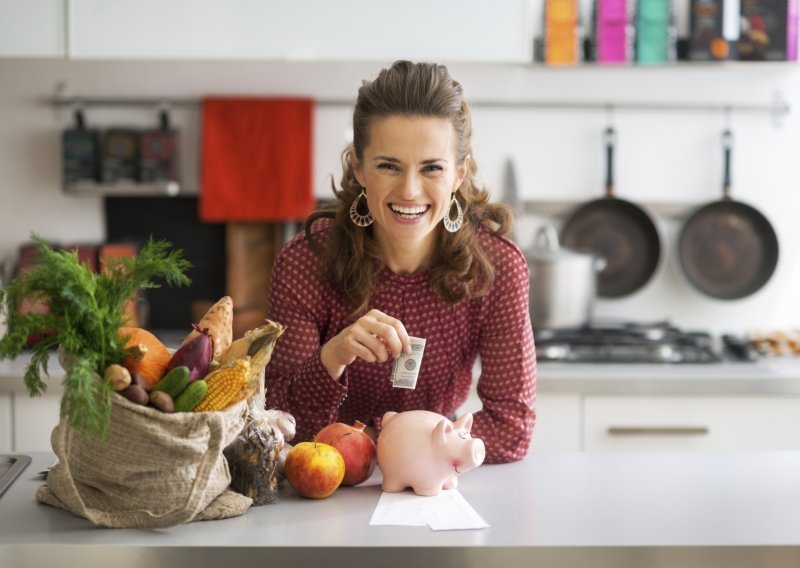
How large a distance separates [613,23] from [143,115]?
1428 millimetres

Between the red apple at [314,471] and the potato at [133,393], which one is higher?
the potato at [133,393]

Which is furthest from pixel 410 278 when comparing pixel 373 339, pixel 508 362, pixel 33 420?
pixel 33 420

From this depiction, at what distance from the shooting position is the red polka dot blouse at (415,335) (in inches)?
65.2

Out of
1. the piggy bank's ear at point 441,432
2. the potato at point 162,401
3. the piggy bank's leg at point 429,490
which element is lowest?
the piggy bank's leg at point 429,490

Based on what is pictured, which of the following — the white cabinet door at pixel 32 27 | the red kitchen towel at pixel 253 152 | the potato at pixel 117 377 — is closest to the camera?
the potato at pixel 117 377

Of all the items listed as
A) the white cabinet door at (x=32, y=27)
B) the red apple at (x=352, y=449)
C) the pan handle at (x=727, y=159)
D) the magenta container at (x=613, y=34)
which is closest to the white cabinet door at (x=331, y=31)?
the white cabinet door at (x=32, y=27)

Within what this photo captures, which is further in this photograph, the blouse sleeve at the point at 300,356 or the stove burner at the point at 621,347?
the stove burner at the point at 621,347

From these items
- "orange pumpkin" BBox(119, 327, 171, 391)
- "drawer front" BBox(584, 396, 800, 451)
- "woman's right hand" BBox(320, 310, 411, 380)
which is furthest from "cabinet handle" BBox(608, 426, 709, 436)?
"orange pumpkin" BBox(119, 327, 171, 391)

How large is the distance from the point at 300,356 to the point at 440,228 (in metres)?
0.32

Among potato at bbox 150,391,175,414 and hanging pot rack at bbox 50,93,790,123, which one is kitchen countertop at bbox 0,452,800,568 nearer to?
potato at bbox 150,391,175,414

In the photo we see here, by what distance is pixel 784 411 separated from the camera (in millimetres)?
2619

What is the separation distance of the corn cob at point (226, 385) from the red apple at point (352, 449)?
238 millimetres

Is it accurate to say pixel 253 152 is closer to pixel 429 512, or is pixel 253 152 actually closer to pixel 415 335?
pixel 415 335

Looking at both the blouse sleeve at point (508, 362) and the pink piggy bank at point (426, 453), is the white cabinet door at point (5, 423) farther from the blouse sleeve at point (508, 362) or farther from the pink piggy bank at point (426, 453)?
the pink piggy bank at point (426, 453)
